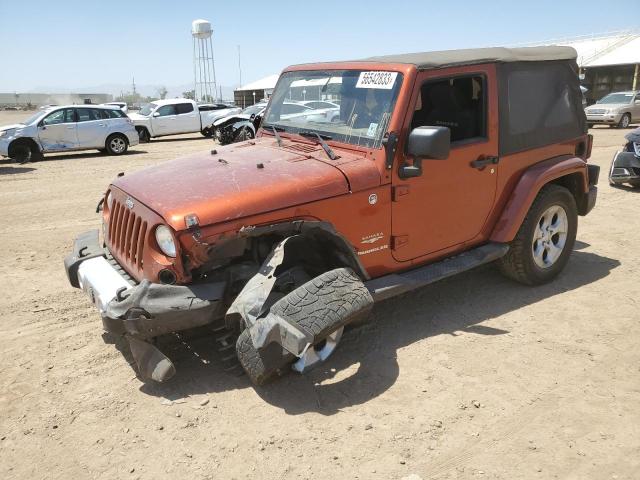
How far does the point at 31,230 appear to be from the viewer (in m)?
7.22

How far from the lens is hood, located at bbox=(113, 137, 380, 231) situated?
3236 mm

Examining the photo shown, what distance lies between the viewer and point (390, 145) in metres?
3.69

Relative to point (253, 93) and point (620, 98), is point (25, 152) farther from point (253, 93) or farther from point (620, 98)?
point (253, 93)

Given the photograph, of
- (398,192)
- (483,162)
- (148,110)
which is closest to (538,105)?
(483,162)

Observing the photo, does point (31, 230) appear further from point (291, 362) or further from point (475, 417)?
point (475, 417)

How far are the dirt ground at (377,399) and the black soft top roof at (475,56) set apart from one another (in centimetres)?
202

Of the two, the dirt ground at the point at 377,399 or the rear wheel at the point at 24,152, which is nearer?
the dirt ground at the point at 377,399

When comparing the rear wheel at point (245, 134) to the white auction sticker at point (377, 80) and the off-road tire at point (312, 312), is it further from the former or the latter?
the off-road tire at point (312, 312)

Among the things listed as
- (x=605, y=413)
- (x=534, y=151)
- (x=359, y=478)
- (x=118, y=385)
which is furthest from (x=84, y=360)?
(x=534, y=151)

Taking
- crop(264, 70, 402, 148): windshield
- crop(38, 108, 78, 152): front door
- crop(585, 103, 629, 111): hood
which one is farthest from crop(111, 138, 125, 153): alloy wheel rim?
crop(585, 103, 629, 111): hood

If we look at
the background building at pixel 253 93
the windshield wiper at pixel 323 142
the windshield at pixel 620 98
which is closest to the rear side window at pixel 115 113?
the windshield wiper at pixel 323 142

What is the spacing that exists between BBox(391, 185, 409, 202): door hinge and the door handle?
73cm

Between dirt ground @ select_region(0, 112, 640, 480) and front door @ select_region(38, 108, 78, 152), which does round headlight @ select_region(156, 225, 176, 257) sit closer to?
dirt ground @ select_region(0, 112, 640, 480)

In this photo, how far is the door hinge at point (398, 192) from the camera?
3.80 meters
